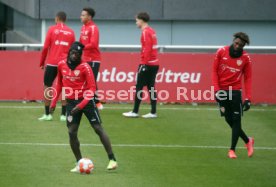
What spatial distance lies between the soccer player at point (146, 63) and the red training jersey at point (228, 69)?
4669mm

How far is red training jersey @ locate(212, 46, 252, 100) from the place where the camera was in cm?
1614

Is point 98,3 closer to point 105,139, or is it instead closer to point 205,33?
point 205,33

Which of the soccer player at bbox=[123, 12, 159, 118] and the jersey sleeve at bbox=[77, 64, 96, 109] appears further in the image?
the soccer player at bbox=[123, 12, 159, 118]

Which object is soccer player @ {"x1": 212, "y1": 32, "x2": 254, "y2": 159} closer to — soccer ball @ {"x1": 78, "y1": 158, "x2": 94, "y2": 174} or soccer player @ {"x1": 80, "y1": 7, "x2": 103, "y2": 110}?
soccer ball @ {"x1": 78, "y1": 158, "x2": 94, "y2": 174}

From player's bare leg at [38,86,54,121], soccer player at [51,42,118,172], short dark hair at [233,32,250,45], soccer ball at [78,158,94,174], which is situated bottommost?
soccer ball at [78,158,94,174]

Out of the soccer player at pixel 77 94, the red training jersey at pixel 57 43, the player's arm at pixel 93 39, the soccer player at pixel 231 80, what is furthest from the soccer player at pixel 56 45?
the soccer player at pixel 77 94

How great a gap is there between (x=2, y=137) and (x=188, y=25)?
41.6 feet

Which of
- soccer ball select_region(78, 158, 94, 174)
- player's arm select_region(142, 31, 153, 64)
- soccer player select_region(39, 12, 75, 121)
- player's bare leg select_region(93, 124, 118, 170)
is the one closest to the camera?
soccer ball select_region(78, 158, 94, 174)

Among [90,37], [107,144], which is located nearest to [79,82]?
[107,144]

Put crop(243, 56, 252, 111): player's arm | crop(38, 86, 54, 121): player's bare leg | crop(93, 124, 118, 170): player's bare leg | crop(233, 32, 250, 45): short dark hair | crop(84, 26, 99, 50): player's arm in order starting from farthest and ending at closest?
crop(84, 26, 99, 50): player's arm → crop(38, 86, 54, 121): player's bare leg → crop(243, 56, 252, 111): player's arm → crop(233, 32, 250, 45): short dark hair → crop(93, 124, 118, 170): player's bare leg

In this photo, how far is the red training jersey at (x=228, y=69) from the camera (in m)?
16.1

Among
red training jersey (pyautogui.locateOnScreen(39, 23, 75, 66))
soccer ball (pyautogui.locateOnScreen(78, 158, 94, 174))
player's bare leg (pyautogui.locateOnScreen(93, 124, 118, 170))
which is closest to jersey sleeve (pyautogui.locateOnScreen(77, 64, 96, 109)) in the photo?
player's bare leg (pyautogui.locateOnScreen(93, 124, 118, 170))

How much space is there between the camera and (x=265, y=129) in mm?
20078

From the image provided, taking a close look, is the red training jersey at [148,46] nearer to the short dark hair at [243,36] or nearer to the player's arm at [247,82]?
the player's arm at [247,82]
